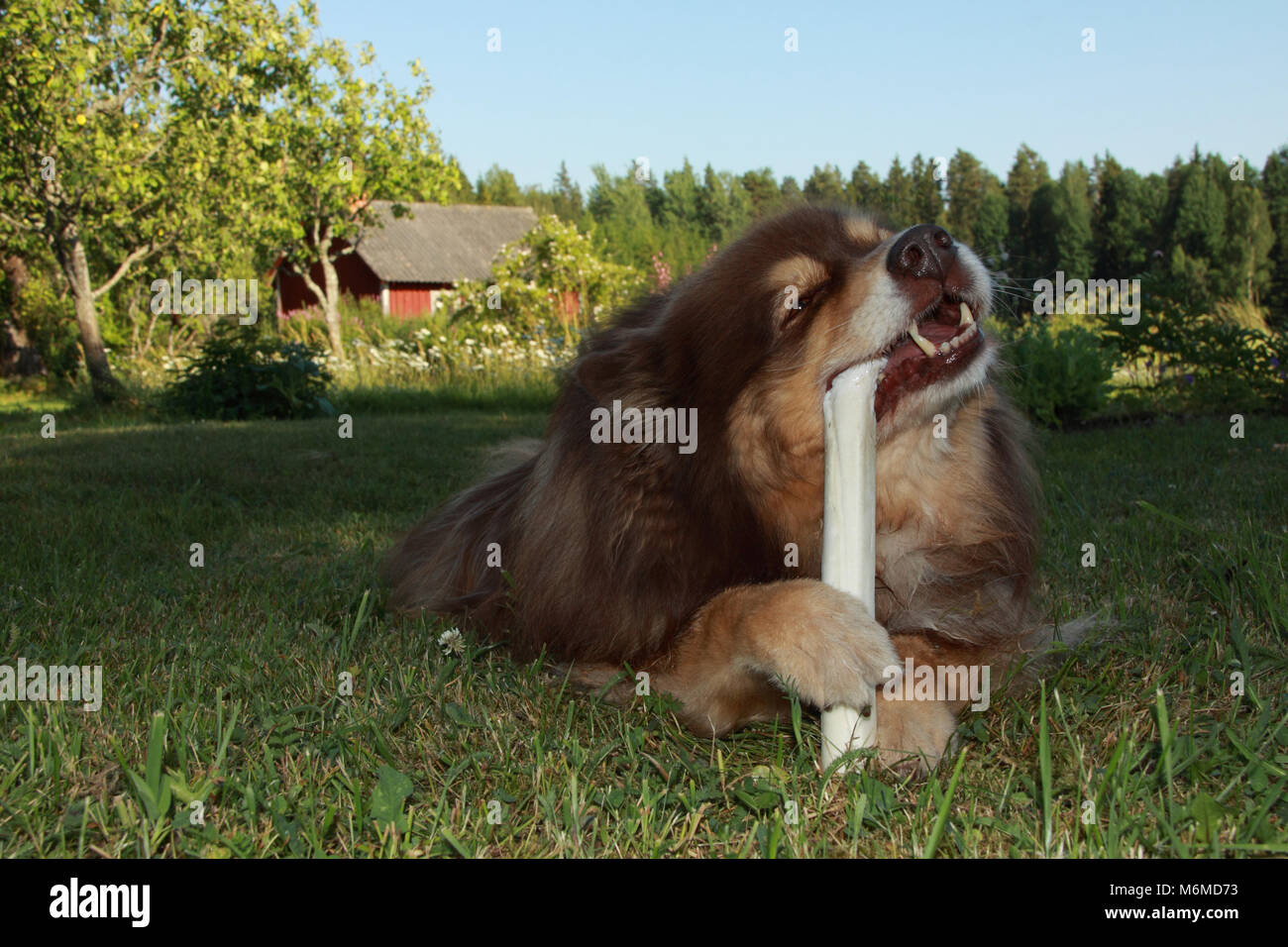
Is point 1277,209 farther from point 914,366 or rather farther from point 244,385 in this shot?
point 914,366

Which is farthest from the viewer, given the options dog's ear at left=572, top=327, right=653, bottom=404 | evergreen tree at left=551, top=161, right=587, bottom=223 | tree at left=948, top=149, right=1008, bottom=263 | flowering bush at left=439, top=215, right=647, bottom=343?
evergreen tree at left=551, top=161, right=587, bottom=223

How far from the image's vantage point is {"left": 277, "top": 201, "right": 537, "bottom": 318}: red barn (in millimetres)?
37344

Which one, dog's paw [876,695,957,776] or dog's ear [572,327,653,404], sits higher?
dog's ear [572,327,653,404]

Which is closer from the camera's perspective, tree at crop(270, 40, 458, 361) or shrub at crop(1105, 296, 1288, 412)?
shrub at crop(1105, 296, 1288, 412)

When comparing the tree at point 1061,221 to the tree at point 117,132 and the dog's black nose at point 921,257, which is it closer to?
the tree at point 117,132

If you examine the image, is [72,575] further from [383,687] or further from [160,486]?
[160,486]

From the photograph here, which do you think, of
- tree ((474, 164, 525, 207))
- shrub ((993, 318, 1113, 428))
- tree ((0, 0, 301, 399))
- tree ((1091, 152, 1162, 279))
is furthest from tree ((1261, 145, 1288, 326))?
tree ((474, 164, 525, 207))

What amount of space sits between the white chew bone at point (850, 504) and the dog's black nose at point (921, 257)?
354 mm

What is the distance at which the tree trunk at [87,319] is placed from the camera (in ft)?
42.1

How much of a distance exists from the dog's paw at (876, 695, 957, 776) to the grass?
0.05 m

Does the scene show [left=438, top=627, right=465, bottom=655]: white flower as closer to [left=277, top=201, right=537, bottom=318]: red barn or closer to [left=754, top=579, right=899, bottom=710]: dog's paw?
[left=754, top=579, right=899, bottom=710]: dog's paw

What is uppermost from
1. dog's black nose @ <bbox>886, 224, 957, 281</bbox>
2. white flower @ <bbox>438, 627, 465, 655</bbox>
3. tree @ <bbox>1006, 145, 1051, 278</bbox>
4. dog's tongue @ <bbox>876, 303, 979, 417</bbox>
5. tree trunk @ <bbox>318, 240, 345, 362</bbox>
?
tree @ <bbox>1006, 145, 1051, 278</bbox>

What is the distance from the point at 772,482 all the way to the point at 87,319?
14.1 m

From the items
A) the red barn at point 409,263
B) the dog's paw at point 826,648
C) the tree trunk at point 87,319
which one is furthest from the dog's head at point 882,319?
the red barn at point 409,263
